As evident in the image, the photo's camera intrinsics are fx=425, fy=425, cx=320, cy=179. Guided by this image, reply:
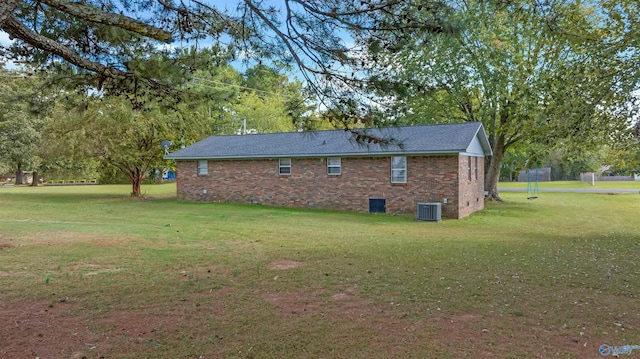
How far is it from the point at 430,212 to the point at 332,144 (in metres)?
5.63

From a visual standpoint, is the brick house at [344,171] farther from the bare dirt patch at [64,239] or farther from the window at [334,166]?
the bare dirt patch at [64,239]

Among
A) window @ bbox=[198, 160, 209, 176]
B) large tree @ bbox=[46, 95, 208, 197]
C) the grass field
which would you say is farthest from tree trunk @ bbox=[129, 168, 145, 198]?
the grass field

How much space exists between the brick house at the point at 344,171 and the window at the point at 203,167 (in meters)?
0.05

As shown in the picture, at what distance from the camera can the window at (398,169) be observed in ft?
55.3

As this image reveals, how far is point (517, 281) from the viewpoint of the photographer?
648cm

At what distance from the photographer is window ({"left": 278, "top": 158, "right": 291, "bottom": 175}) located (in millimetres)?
19344

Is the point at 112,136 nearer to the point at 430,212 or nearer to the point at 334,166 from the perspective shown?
the point at 334,166

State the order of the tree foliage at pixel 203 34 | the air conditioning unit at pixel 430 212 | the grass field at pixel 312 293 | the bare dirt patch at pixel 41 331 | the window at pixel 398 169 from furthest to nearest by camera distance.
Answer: the window at pixel 398 169 → the air conditioning unit at pixel 430 212 → the tree foliage at pixel 203 34 → the grass field at pixel 312 293 → the bare dirt patch at pixel 41 331

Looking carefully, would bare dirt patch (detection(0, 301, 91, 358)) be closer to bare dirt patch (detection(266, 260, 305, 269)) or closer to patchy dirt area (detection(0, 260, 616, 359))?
patchy dirt area (detection(0, 260, 616, 359))

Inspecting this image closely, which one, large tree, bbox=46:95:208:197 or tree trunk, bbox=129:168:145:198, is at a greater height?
large tree, bbox=46:95:208:197

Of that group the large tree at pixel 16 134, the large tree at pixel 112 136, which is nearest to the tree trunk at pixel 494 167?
the large tree at pixel 112 136

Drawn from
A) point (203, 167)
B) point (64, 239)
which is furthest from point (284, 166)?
point (64, 239)

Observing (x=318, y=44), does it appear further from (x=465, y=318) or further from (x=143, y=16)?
(x=465, y=318)

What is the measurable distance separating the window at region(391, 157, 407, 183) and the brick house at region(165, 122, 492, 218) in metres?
0.04
